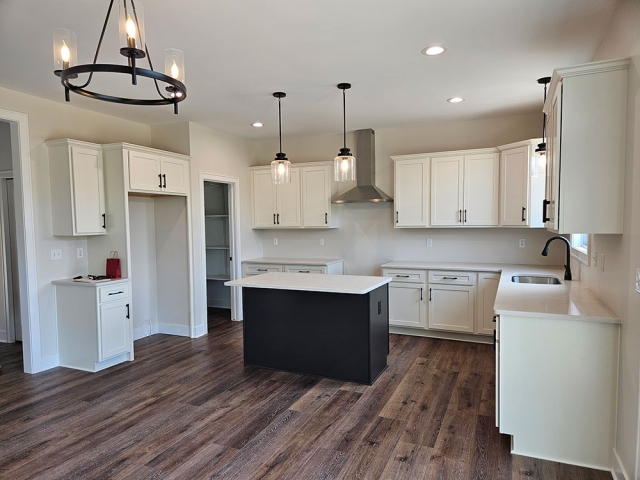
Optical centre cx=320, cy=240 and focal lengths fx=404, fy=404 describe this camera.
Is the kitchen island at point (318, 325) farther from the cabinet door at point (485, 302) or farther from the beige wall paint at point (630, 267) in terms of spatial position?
the beige wall paint at point (630, 267)

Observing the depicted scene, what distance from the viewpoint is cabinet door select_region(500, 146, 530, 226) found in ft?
14.3

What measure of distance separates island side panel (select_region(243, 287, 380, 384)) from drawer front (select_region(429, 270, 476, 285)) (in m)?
1.61

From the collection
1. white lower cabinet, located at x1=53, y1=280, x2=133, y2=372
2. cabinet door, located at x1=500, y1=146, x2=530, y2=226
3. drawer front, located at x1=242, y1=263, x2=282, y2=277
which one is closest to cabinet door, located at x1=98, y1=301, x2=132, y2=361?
white lower cabinet, located at x1=53, y1=280, x2=133, y2=372

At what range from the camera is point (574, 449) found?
2.34m

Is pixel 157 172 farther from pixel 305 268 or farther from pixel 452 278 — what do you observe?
pixel 452 278

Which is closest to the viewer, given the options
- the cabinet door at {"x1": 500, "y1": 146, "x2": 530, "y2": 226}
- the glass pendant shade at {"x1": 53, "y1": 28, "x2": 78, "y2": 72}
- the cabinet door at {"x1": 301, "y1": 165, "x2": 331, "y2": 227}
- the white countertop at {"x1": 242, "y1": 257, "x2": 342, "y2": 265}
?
the glass pendant shade at {"x1": 53, "y1": 28, "x2": 78, "y2": 72}

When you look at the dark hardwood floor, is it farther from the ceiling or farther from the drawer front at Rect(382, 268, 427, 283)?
the ceiling

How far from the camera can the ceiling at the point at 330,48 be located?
236 cm

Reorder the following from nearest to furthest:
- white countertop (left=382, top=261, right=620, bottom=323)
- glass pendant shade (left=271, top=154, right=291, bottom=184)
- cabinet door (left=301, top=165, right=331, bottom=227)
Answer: white countertop (left=382, top=261, right=620, bottom=323), glass pendant shade (left=271, top=154, right=291, bottom=184), cabinet door (left=301, top=165, right=331, bottom=227)

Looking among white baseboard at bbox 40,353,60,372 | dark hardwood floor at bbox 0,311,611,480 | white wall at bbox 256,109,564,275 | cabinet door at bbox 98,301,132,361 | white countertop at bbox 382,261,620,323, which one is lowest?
dark hardwood floor at bbox 0,311,611,480

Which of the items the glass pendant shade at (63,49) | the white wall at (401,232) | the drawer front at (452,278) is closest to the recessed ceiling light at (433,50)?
the glass pendant shade at (63,49)

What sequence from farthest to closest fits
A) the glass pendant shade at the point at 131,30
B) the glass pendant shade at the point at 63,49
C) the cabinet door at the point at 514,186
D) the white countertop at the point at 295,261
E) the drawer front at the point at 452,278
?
the white countertop at the point at 295,261 < the drawer front at the point at 452,278 < the cabinet door at the point at 514,186 < the glass pendant shade at the point at 63,49 < the glass pendant shade at the point at 131,30

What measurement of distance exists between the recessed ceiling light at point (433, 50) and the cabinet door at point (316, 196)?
8.94 ft

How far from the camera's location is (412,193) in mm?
5109
